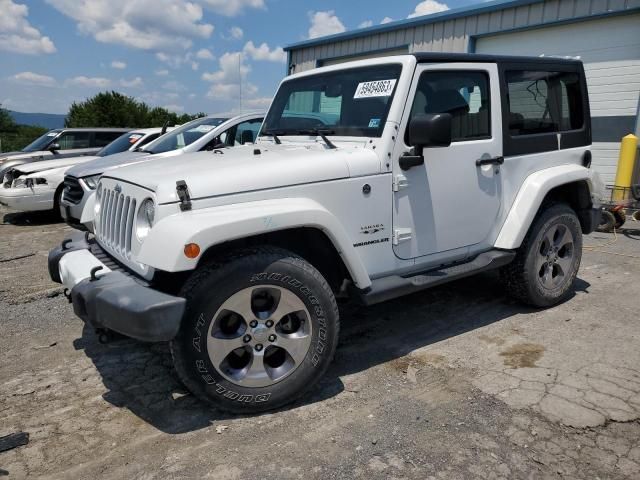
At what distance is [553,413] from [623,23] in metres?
8.86

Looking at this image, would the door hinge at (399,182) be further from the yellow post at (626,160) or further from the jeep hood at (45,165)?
the jeep hood at (45,165)

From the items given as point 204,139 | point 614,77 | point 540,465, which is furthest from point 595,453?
point 614,77

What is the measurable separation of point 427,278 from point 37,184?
7834 mm

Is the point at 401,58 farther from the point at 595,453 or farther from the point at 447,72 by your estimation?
the point at 595,453

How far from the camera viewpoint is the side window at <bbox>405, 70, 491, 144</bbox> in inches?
138

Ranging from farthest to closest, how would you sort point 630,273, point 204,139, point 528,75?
point 204,139
point 630,273
point 528,75

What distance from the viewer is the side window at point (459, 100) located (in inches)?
138

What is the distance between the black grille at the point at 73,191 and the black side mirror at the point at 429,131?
538cm

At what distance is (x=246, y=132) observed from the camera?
7035 mm

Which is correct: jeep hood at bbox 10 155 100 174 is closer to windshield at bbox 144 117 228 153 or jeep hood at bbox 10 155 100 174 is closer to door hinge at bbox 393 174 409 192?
windshield at bbox 144 117 228 153

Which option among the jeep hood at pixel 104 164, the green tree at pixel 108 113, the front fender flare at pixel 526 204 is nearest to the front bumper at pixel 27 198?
the jeep hood at pixel 104 164

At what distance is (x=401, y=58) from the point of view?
11.4ft

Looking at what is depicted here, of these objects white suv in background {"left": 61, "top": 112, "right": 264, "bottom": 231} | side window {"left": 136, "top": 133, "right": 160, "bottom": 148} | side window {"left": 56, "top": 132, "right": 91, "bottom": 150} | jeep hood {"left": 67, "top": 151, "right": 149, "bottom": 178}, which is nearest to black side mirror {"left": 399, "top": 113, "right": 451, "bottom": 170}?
white suv in background {"left": 61, "top": 112, "right": 264, "bottom": 231}

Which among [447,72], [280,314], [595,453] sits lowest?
[595,453]
